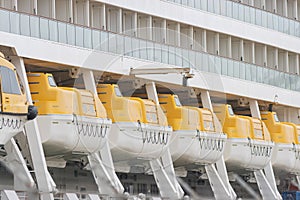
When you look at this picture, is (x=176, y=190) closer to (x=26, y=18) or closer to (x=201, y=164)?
(x=201, y=164)

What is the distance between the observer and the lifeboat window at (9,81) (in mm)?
55531

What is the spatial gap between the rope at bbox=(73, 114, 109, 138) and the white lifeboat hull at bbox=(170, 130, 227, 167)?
8.34 metres

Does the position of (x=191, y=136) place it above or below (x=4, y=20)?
below

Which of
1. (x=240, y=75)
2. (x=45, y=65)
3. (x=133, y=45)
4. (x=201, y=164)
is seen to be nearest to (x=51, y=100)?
(x=45, y=65)

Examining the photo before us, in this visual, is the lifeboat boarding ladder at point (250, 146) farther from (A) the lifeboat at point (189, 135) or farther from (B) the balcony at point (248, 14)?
(B) the balcony at point (248, 14)

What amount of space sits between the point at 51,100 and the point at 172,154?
12.0 meters

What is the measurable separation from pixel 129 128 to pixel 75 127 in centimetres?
547

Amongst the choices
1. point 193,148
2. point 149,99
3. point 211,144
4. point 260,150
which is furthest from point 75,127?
point 260,150

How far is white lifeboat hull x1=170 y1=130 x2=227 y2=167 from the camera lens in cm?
7206

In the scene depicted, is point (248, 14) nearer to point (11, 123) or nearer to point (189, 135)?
point (189, 135)

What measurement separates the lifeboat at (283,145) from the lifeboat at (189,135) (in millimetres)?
9301

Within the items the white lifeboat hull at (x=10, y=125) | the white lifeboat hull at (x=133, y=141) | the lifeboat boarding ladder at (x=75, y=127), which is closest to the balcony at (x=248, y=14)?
the white lifeboat hull at (x=133, y=141)

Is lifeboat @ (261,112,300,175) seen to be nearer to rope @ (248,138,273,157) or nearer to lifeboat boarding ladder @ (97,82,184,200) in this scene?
rope @ (248,138,273,157)

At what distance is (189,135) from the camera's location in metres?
72.3
